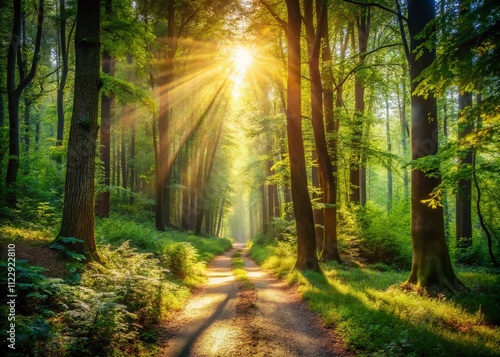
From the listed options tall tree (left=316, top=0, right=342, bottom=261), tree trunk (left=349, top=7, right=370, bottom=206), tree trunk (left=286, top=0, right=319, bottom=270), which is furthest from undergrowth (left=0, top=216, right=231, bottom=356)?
tree trunk (left=349, top=7, right=370, bottom=206)

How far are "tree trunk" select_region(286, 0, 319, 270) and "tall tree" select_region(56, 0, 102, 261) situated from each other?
680cm

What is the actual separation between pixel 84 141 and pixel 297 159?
286 inches

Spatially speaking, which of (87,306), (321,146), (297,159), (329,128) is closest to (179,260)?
(297,159)

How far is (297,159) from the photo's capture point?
37.2 ft

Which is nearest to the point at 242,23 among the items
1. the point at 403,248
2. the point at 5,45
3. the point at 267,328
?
the point at 5,45

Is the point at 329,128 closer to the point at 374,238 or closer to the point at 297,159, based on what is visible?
the point at 297,159

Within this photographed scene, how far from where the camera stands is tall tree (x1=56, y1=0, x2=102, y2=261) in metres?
7.04

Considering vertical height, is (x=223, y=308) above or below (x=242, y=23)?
below

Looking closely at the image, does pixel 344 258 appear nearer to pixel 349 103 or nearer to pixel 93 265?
pixel 93 265

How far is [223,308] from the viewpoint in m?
7.36

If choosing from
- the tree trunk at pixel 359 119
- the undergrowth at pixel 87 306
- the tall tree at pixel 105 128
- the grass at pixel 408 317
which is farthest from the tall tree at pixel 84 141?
the tree trunk at pixel 359 119

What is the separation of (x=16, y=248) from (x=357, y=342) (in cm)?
706

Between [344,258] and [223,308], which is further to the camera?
[344,258]

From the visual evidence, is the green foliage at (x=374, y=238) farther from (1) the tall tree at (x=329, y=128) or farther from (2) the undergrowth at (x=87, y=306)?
(2) the undergrowth at (x=87, y=306)
